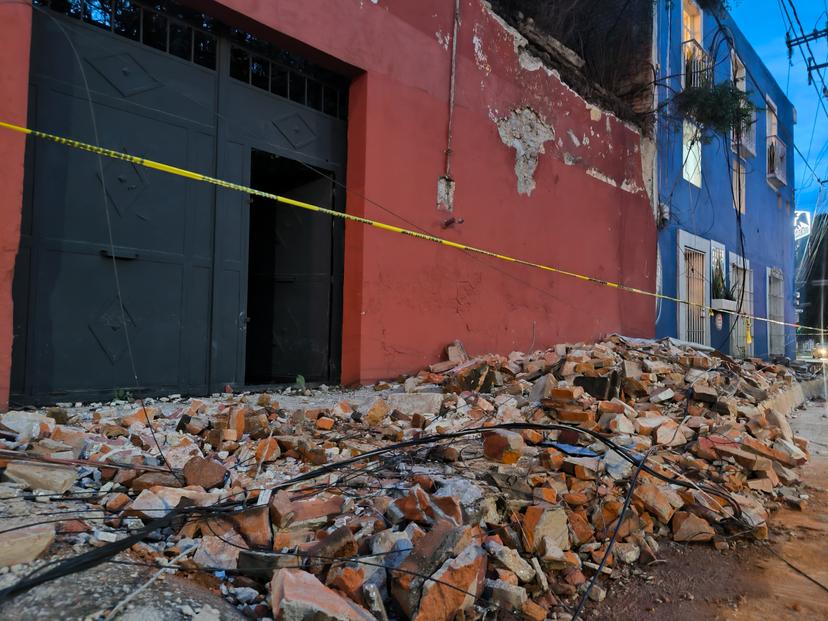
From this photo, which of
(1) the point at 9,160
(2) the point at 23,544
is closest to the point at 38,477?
(2) the point at 23,544

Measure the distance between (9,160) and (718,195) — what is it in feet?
41.5

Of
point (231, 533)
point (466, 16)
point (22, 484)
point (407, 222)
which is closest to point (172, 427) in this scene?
point (22, 484)

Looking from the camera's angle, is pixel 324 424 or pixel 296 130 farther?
pixel 296 130

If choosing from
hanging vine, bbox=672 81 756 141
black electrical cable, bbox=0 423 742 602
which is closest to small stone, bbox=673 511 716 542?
black electrical cable, bbox=0 423 742 602

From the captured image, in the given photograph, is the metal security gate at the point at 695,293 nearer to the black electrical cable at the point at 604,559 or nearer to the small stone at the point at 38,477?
the black electrical cable at the point at 604,559

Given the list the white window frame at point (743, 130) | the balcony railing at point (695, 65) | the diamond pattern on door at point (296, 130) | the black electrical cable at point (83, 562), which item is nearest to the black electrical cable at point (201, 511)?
the black electrical cable at point (83, 562)

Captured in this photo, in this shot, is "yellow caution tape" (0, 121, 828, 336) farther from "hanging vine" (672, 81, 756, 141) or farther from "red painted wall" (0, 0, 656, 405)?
"hanging vine" (672, 81, 756, 141)

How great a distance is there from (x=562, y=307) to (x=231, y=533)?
6.29 metres

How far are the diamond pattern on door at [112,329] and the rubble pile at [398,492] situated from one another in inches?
17.3

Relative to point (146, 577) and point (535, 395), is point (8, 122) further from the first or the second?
point (535, 395)

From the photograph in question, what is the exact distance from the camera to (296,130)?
5.00 metres

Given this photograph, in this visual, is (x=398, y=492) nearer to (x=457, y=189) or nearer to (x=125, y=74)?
(x=125, y=74)

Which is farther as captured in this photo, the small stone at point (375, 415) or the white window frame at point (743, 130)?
the white window frame at point (743, 130)

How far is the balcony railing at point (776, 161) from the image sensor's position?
14.4 metres
